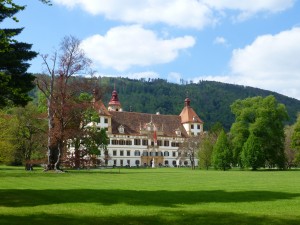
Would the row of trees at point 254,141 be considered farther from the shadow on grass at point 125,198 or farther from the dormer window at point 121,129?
the shadow on grass at point 125,198

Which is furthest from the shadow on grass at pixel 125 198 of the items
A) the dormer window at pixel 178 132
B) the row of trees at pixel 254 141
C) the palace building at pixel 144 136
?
the dormer window at pixel 178 132

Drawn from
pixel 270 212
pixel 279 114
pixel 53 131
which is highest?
pixel 279 114

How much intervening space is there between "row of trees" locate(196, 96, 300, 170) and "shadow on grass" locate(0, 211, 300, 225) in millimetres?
60191

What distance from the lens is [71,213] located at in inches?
576

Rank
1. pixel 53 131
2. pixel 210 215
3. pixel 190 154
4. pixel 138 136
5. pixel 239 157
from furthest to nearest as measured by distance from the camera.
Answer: pixel 138 136 → pixel 190 154 → pixel 239 157 → pixel 53 131 → pixel 210 215

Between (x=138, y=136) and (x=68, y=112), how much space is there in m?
65.7

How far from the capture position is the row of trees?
73312mm

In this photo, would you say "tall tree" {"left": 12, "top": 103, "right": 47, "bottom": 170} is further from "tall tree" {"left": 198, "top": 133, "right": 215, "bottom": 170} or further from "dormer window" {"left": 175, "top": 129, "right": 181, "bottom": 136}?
"dormer window" {"left": 175, "top": 129, "right": 181, "bottom": 136}

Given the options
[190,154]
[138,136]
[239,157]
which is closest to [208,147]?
[239,157]

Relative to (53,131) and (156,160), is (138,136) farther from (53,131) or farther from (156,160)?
(53,131)

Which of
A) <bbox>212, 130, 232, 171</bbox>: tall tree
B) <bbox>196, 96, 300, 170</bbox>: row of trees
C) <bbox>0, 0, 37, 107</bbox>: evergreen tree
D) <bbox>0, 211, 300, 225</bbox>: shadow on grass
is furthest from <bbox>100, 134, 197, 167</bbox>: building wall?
<bbox>0, 211, 300, 225</bbox>: shadow on grass

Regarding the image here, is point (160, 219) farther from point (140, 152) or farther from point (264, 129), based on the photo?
point (140, 152)

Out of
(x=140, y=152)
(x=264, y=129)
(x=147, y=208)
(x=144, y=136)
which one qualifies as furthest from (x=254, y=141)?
(x=147, y=208)

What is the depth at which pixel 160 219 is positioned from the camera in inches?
528
